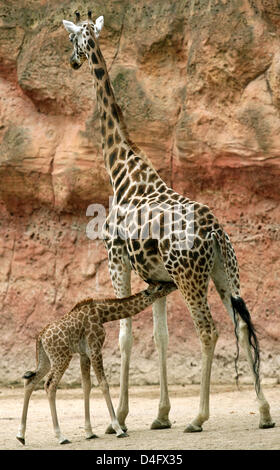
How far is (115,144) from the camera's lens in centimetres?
899

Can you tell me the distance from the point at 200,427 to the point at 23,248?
17.5ft

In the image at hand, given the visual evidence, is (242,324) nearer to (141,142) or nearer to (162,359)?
(162,359)

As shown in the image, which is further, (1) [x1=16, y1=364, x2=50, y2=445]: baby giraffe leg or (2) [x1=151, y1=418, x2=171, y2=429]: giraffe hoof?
(2) [x1=151, y1=418, x2=171, y2=429]: giraffe hoof

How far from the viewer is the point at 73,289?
11977 mm

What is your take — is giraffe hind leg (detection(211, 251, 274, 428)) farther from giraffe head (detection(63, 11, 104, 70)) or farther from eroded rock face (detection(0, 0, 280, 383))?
eroded rock face (detection(0, 0, 280, 383))

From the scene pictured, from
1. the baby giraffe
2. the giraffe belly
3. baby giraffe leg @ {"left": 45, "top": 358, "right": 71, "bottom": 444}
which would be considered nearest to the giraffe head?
the giraffe belly

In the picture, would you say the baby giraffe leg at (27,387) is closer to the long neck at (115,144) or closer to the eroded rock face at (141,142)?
the long neck at (115,144)

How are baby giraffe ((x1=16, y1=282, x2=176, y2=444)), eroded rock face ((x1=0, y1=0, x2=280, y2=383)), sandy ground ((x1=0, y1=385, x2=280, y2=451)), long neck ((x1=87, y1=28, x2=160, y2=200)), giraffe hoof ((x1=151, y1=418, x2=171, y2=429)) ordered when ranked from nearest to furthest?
1. sandy ground ((x1=0, y1=385, x2=280, y2=451))
2. baby giraffe ((x1=16, y1=282, x2=176, y2=444))
3. giraffe hoof ((x1=151, y1=418, x2=171, y2=429))
4. long neck ((x1=87, y1=28, x2=160, y2=200))
5. eroded rock face ((x1=0, y1=0, x2=280, y2=383))

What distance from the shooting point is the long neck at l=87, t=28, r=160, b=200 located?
869 cm

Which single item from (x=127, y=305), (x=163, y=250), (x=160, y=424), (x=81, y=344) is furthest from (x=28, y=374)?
(x=163, y=250)
